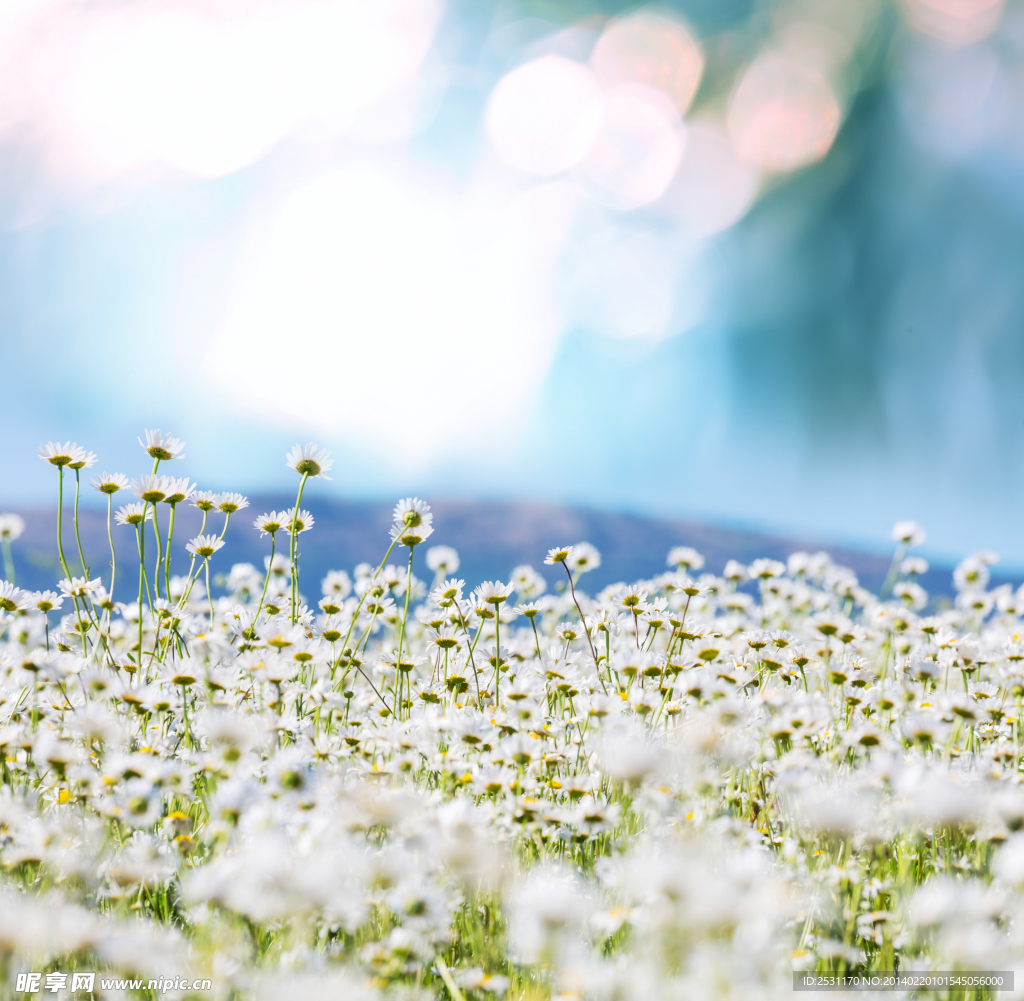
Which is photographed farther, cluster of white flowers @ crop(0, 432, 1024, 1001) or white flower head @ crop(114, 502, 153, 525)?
white flower head @ crop(114, 502, 153, 525)

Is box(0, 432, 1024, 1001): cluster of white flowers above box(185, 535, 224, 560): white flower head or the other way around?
the other way around

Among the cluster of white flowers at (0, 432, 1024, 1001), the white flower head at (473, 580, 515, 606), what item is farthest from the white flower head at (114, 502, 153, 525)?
the white flower head at (473, 580, 515, 606)

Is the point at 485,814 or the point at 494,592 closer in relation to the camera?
the point at 485,814

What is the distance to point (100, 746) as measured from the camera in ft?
9.51

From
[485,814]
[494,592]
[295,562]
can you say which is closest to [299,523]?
[295,562]

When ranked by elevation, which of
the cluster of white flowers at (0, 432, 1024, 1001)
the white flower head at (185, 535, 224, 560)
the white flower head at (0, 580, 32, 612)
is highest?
the white flower head at (185, 535, 224, 560)

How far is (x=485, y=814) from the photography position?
2.17 meters

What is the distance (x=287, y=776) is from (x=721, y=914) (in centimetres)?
119

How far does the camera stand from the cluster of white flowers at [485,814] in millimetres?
1600

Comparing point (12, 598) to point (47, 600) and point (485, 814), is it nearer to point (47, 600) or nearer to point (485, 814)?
point (47, 600)

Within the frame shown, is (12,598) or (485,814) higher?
(12,598)

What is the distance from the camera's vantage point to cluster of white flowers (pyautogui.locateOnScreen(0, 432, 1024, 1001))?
1.60 meters

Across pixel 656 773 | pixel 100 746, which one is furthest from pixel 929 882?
pixel 100 746

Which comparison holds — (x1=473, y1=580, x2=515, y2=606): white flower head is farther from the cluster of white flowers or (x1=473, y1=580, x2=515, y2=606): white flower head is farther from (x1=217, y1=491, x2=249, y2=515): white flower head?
(x1=217, y1=491, x2=249, y2=515): white flower head
